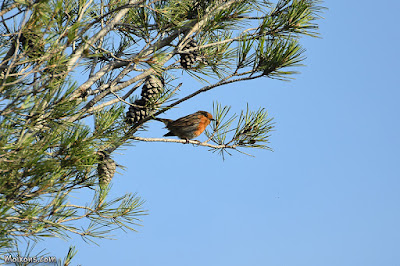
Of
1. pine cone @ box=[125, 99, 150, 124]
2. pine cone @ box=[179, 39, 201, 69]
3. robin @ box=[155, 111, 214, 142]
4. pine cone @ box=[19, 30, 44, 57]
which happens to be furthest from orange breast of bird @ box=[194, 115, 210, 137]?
pine cone @ box=[19, 30, 44, 57]

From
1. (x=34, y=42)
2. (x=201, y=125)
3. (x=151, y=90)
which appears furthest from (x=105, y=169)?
(x=201, y=125)

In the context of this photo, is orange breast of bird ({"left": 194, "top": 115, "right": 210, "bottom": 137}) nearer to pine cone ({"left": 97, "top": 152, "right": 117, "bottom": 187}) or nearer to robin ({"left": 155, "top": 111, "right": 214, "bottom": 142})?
robin ({"left": 155, "top": 111, "right": 214, "bottom": 142})

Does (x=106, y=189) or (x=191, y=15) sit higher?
(x=191, y=15)

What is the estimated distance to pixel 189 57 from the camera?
125 inches

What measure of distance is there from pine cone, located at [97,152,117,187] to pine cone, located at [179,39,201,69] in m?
0.80

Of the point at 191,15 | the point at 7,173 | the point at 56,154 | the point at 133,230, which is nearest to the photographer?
the point at 7,173

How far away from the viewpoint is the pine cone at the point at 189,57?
10.3ft

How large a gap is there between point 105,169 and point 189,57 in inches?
36.2

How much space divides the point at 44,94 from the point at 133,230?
3.55 feet

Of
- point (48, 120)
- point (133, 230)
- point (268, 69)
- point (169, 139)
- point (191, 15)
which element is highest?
point (191, 15)

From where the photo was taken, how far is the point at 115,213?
311 cm

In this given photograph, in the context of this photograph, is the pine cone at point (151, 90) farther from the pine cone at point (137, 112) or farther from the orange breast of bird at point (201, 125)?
the orange breast of bird at point (201, 125)

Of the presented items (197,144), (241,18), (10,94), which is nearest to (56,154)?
(10,94)

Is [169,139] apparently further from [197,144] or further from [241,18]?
[241,18]
